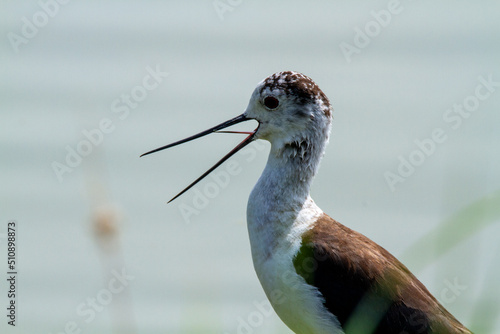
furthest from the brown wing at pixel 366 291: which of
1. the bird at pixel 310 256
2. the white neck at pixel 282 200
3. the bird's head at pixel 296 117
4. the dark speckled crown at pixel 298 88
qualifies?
the dark speckled crown at pixel 298 88

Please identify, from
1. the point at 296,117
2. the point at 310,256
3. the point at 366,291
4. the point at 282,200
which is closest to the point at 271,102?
the point at 296,117

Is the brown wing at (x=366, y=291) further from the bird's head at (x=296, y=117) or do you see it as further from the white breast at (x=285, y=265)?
the bird's head at (x=296, y=117)

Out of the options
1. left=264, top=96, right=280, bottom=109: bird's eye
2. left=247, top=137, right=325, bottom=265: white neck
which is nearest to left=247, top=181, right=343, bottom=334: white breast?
left=247, top=137, right=325, bottom=265: white neck

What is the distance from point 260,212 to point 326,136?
2.05 feet

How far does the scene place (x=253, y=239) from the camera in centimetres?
478

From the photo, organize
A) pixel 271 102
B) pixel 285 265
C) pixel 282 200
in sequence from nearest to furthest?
pixel 285 265 → pixel 282 200 → pixel 271 102

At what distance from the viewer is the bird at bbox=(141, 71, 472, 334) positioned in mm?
4539

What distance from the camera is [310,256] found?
4621 millimetres

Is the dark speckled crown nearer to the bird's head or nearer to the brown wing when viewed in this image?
the bird's head

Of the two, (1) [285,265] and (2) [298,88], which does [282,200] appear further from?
(2) [298,88]

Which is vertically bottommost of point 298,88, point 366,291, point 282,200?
point 366,291

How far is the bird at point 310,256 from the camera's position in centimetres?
454

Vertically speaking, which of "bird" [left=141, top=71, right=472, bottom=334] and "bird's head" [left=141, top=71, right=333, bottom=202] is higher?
"bird's head" [left=141, top=71, right=333, bottom=202]

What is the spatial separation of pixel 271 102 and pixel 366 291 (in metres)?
1.25
